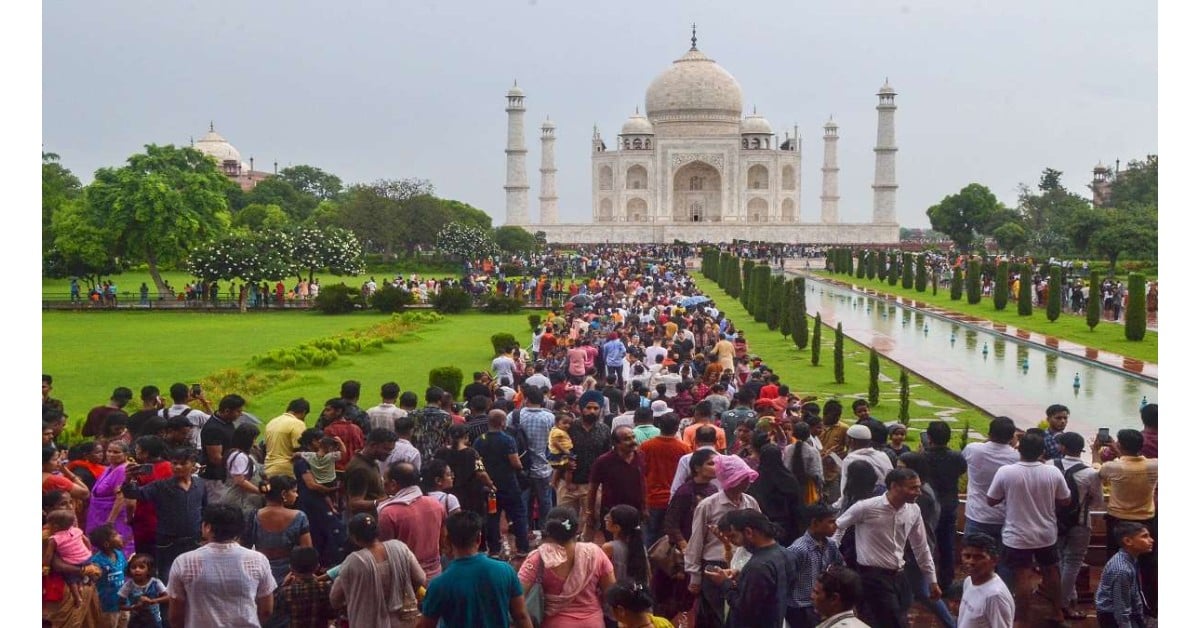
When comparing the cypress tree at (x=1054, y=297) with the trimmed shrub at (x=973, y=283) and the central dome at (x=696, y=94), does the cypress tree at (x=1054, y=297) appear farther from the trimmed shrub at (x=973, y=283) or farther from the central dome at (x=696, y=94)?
the central dome at (x=696, y=94)

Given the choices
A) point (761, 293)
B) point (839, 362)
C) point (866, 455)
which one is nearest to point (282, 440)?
point (866, 455)

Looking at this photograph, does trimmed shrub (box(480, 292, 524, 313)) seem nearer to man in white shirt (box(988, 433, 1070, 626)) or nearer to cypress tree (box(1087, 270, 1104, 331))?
cypress tree (box(1087, 270, 1104, 331))

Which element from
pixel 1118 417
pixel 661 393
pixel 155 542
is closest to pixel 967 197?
pixel 1118 417

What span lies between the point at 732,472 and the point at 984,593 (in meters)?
1.06

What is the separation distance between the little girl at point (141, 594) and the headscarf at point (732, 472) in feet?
6.50

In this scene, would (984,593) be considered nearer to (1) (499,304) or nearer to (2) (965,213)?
(1) (499,304)

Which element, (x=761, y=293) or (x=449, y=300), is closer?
(x=761, y=293)

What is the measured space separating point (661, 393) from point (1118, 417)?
5139mm

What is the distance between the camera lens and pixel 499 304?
21672mm

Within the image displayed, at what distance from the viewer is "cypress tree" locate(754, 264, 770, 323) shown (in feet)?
62.0

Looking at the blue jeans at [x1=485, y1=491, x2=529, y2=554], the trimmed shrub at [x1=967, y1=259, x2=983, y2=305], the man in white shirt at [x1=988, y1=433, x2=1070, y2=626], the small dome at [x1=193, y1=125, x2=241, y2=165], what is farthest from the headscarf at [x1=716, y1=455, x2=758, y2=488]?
the small dome at [x1=193, y1=125, x2=241, y2=165]

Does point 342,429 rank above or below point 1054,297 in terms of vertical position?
below

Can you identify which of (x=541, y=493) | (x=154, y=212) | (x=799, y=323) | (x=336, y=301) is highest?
(x=154, y=212)

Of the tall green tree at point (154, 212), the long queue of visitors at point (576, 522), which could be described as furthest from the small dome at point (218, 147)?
the long queue of visitors at point (576, 522)
